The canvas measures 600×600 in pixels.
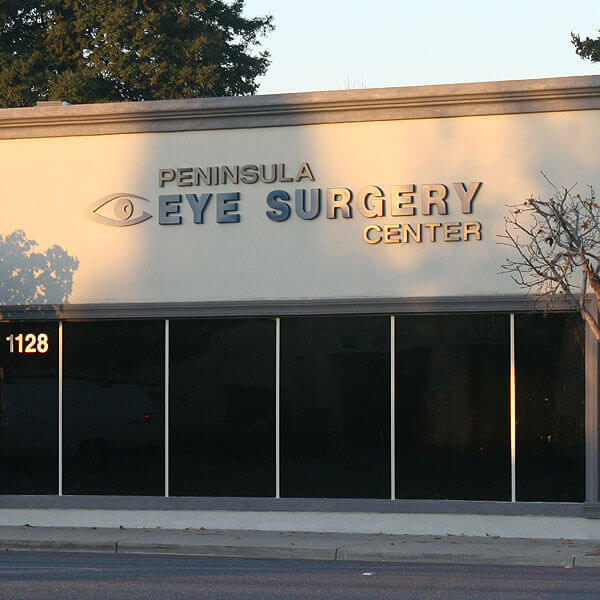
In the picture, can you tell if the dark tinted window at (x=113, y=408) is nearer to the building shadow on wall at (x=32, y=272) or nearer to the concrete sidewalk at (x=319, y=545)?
the building shadow on wall at (x=32, y=272)

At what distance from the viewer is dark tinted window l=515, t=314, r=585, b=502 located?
57.4ft

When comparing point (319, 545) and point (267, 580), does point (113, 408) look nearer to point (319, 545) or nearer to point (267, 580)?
point (319, 545)

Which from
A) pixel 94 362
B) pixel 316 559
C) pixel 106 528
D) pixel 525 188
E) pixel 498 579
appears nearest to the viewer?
pixel 498 579

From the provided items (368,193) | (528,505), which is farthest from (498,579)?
(368,193)

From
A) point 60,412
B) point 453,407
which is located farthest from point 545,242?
point 60,412

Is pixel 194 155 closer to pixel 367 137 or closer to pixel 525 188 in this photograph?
pixel 367 137

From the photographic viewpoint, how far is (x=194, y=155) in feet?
62.8

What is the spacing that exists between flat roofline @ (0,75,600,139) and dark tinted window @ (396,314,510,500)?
10.6 feet

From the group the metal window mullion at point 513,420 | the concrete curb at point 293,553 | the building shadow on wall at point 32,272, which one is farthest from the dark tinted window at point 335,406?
the building shadow on wall at point 32,272

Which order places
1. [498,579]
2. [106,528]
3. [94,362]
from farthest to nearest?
[94,362] < [106,528] < [498,579]

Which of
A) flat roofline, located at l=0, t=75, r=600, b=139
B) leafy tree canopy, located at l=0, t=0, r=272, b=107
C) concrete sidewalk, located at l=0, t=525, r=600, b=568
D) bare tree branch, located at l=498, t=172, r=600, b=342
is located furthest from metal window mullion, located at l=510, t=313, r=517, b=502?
leafy tree canopy, located at l=0, t=0, r=272, b=107

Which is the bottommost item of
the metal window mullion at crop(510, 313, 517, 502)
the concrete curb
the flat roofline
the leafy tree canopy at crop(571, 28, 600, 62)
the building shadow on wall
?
the concrete curb

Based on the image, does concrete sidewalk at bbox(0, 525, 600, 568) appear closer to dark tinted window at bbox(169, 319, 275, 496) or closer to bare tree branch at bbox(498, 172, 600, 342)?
dark tinted window at bbox(169, 319, 275, 496)

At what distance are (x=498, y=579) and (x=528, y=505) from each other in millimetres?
5274
